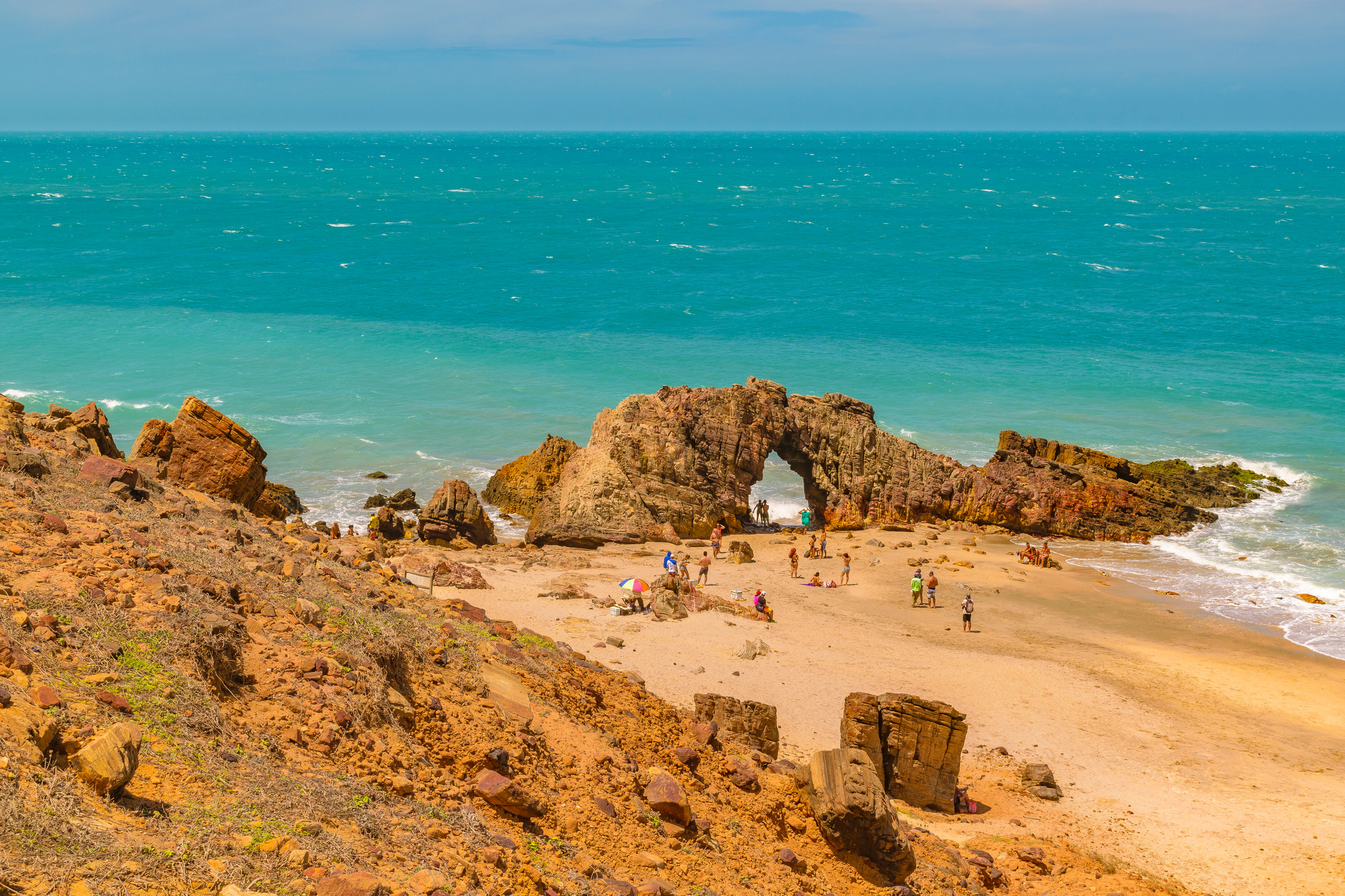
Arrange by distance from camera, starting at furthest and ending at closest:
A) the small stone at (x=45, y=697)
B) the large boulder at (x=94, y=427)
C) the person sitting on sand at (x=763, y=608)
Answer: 1. the person sitting on sand at (x=763, y=608)
2. the large boulder at (x=94, y=427)
3. the small stone at (x=45, y=697)

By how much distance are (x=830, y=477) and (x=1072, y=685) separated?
589 inches

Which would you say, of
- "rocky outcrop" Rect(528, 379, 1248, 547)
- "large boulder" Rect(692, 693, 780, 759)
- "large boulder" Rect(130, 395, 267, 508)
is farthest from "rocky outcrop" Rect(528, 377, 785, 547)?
"large boulder" Rect(692, 693, 780, 759)

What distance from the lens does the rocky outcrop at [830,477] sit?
1330 inches

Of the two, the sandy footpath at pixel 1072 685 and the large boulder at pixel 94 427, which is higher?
the large boulder at pixel 94 427

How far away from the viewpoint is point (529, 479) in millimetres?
36250

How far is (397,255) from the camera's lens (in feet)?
299

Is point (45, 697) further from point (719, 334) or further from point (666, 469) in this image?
point (719, 334)

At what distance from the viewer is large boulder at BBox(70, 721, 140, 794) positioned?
7.52 m

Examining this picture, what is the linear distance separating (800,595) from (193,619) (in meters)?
20.0

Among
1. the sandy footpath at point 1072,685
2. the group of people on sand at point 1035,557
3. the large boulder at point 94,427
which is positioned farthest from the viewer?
the group of people on sand at point 1035,557

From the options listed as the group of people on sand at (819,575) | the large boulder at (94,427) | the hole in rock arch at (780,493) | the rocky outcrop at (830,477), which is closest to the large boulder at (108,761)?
the large boulder at (94,427)

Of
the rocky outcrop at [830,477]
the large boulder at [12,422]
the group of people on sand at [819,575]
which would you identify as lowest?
the group of people on sand at [819,575]

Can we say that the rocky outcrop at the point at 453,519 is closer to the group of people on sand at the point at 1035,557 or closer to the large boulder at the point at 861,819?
the group of people on sand at the point at 1035,557

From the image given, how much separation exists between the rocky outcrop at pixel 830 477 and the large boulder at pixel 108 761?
25070 mm
